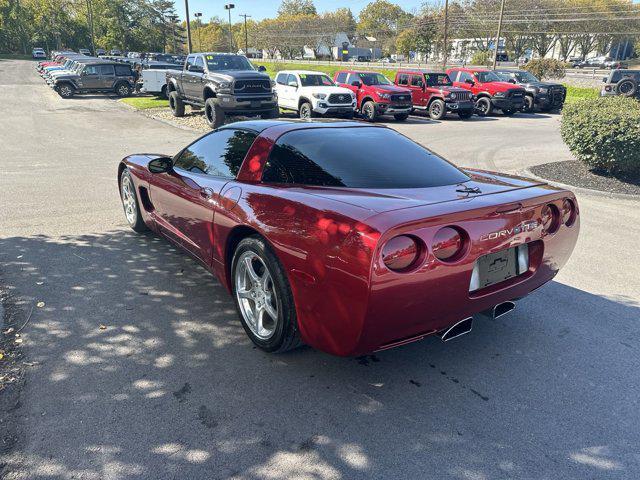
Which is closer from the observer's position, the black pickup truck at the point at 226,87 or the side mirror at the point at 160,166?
the side mirror at the point at 160,166

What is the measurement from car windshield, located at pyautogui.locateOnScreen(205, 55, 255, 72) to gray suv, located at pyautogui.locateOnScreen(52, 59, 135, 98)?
1295 cm

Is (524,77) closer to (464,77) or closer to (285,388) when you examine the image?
(464,77)

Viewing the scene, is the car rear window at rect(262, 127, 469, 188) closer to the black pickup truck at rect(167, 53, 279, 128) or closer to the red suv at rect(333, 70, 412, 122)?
the black pickup truck at rect(167, 53, 279, 128)

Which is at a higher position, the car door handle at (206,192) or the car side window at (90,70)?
the car side window at (90,70)

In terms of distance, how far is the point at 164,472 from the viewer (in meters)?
2.27

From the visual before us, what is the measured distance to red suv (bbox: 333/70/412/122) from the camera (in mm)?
17609

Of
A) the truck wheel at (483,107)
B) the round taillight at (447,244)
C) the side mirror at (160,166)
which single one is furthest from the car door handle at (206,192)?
the truck wheel at (483,107)

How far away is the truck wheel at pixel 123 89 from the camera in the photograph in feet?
87.0

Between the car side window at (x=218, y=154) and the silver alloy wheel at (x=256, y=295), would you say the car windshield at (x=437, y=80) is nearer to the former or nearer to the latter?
the car side window at (x=218, y=154)

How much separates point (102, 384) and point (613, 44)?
10475 centimetres

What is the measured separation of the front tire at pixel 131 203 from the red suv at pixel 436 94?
15864mm

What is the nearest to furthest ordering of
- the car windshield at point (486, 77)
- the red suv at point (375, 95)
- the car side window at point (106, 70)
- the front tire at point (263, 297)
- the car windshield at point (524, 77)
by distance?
the front tire at point (263, 297) < the red suv at point (375, 95) < the car windshield at point (486, 77) < the car windshield at point (524, 77) < the car side window at point (106, 70)

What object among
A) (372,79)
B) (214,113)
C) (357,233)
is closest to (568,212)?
(357,233)

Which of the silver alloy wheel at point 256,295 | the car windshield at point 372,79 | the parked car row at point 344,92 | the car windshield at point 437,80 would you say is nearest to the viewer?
the silver alloy wheel at point 256,295
